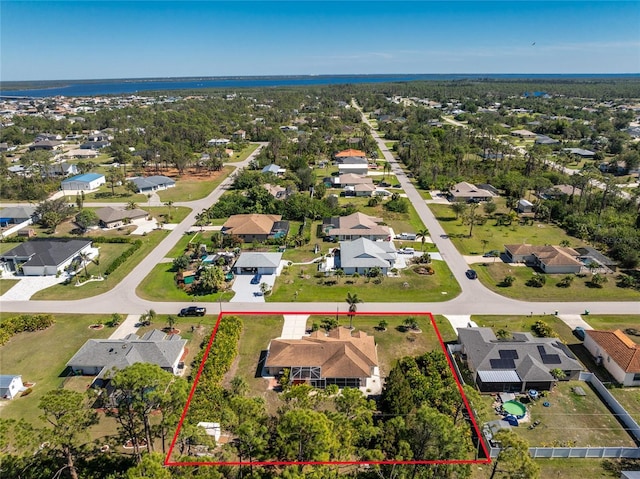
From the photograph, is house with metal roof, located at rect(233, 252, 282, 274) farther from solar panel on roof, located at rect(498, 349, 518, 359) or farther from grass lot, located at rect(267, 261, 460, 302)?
solar panel on roof, located at rect(498, 349, 518, 359)

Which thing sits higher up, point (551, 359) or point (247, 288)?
point (551, 359)

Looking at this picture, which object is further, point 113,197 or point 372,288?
point 113,197

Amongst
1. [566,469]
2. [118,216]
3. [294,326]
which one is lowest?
[566,469]

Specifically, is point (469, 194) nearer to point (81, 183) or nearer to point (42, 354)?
point (42, 354)

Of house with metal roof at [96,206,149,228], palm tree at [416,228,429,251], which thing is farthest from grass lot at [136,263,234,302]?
palm tree at [416,228,429,251]

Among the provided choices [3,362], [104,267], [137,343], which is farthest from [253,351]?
[104,267]

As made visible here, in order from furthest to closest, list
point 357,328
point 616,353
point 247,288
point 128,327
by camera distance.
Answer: point 247,288
point 128,327
point 357,328
point 616,353

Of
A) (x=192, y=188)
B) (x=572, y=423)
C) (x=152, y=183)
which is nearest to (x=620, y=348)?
(x=572, y=423)
